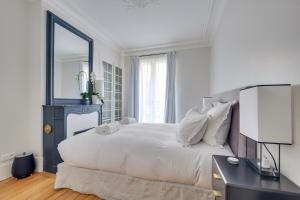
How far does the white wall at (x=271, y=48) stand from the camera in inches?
32.6

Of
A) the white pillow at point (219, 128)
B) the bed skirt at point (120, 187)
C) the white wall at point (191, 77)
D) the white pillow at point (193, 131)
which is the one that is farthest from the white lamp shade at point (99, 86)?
the white pillow at point (219, 128)

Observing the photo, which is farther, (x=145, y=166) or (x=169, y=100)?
(x=169, y=100)

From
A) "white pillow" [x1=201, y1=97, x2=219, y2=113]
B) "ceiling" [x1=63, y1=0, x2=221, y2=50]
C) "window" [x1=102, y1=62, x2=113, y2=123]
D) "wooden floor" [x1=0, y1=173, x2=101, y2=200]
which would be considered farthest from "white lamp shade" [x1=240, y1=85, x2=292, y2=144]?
"window" [x1=102, y1=62, x2=113, y2=123]

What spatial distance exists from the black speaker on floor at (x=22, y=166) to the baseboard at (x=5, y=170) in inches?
2.9

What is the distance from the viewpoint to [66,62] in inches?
110

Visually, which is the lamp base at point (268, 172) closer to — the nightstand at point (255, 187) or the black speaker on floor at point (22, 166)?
the nightstand at point (255, 187)

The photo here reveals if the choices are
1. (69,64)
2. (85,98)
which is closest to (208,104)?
(85,98)

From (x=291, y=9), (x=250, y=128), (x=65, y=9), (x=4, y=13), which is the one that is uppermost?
(x=65, y=9)

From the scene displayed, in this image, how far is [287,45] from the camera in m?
0.92

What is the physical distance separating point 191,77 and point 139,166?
3.38 meters

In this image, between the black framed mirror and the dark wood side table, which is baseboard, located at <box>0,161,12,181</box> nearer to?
the dark wood side table

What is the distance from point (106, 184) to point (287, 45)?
1.87m

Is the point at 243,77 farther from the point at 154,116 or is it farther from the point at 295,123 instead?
the point at 154,116

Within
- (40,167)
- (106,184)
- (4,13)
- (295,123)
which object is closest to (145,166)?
(106,184)
